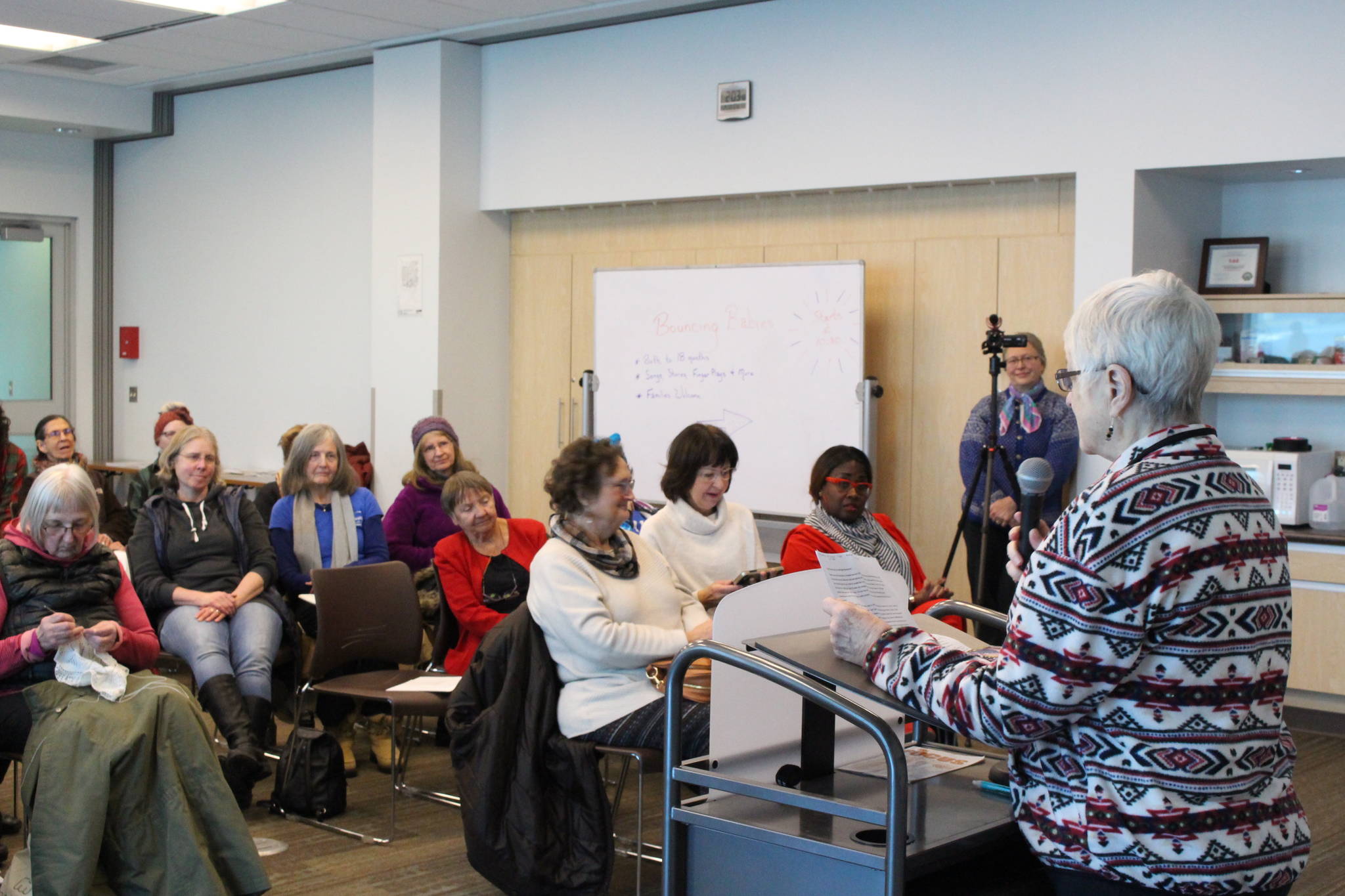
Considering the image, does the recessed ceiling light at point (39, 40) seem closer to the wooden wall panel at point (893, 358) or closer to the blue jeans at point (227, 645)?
the blue jeans at point (227, 645)

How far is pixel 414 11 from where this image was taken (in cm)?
652

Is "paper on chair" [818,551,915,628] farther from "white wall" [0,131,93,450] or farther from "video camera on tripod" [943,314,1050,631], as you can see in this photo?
"white wall" [0,131,93,450]

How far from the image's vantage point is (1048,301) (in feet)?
18.4

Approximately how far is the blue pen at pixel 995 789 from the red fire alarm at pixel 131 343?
8.33 metres

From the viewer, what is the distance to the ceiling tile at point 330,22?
650 cm

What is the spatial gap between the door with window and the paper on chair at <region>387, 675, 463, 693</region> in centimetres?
603

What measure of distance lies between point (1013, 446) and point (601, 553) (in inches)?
101

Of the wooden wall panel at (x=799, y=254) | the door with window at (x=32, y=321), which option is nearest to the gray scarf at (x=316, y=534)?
the wooden wall panel at (x=799, y=254)

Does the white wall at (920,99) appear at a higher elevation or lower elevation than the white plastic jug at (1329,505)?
higher

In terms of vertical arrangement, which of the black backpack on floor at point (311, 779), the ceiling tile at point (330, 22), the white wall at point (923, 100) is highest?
the ceiling tile at point (330, 22)

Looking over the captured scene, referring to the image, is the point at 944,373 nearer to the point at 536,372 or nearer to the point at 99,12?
the point at 536,372

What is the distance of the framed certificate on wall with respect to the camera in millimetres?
5371

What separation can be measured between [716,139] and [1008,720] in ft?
16.9

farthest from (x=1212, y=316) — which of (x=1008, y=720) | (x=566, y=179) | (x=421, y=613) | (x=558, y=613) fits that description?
(x=566, y=179)
